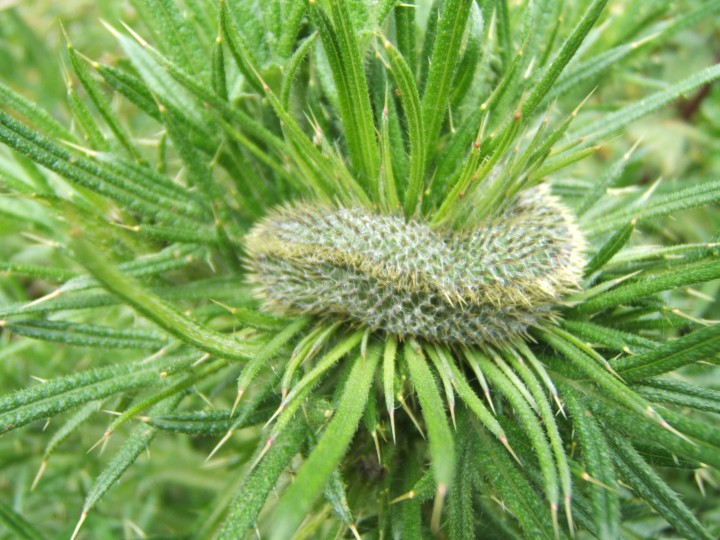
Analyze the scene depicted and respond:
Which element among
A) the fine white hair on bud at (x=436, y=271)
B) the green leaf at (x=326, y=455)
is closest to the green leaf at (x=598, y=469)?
the fine white hair on bud at (x=436, y=271)

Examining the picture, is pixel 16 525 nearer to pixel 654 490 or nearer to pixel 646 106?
pixel 654 490

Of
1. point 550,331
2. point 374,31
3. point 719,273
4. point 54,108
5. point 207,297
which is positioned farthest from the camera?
point 54,108

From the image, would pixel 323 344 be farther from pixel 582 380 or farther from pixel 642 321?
pixel 642 321

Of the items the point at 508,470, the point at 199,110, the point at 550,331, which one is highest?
the point at 199,110

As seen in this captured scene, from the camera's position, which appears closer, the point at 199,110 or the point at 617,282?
the point at 617,282

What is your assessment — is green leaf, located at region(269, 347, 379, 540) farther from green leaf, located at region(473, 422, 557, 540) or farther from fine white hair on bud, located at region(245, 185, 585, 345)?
green leaf, located at region(473, 422, 557, 540)

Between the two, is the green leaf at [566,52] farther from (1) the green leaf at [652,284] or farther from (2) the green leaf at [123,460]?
(2) the green leaf at [123,460]

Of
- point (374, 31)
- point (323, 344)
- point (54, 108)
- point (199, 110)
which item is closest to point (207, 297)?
point (323, 344)
